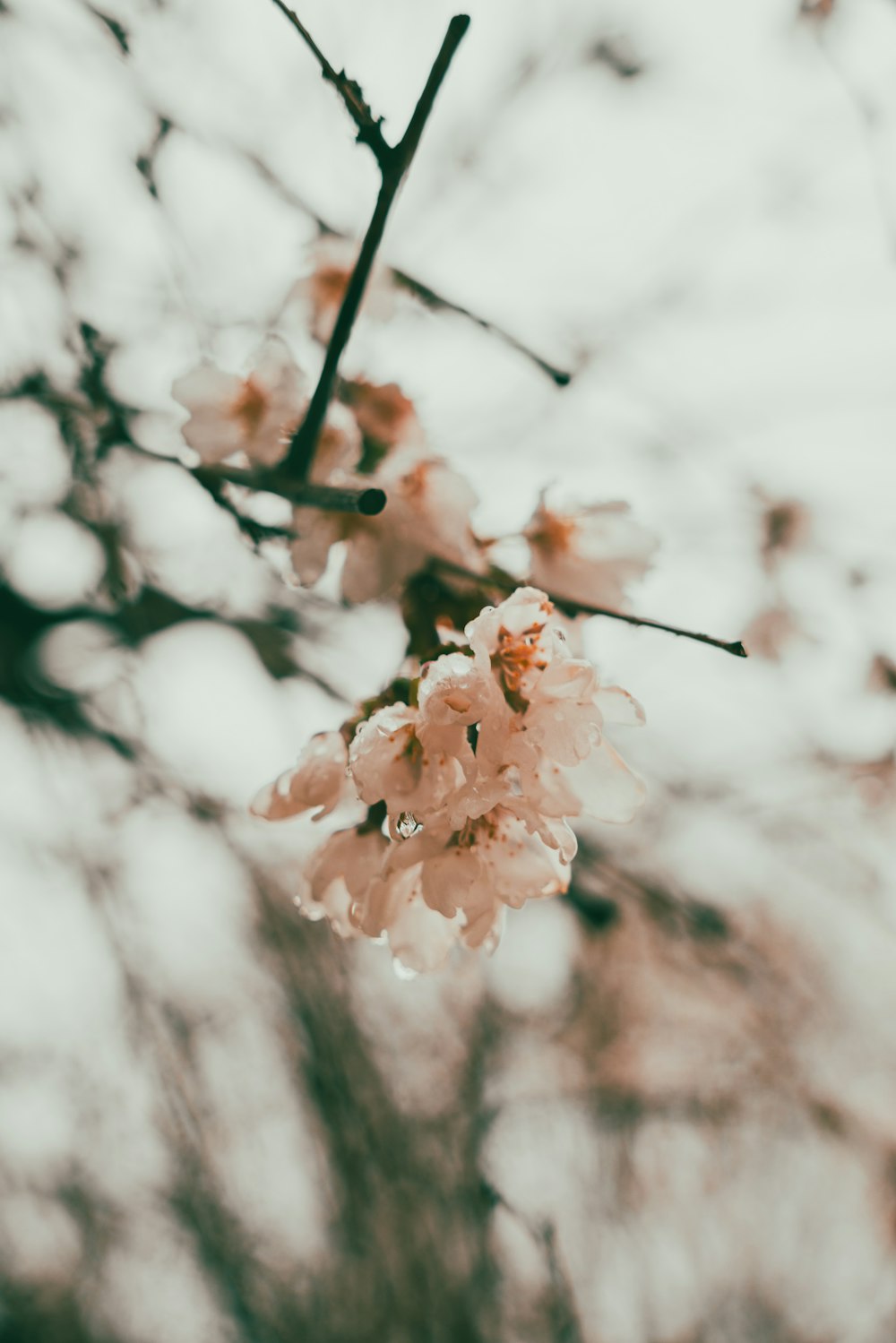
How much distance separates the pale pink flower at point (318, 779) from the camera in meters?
0.64

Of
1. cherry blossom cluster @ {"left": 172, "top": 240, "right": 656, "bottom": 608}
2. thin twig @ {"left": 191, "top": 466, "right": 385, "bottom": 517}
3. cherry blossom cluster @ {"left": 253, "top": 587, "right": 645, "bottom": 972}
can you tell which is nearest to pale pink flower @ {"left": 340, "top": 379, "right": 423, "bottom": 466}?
cherry blossom cluster @ {"left": 172, "top": 240, "right": 656, "bottom": 608}

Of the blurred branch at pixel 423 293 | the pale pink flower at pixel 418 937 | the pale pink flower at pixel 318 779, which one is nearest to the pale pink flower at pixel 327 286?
the blurred branch at pixel 423 293

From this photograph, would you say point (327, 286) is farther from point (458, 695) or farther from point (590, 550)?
point (458, 695)

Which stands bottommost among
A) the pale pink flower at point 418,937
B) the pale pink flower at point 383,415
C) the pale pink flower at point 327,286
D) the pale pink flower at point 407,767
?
the pale pink flower at point 418,937

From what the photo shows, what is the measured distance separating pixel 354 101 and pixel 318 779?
0.48 m

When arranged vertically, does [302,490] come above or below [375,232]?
below

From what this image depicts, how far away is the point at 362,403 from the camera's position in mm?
817

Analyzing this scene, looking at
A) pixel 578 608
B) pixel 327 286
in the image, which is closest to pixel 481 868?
pixel 578 608

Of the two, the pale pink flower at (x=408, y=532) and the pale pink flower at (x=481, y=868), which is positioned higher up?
the pale pink flower at (x=408, y=532)

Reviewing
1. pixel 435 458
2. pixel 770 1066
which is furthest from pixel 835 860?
pixel 435 458

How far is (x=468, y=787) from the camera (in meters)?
0.52

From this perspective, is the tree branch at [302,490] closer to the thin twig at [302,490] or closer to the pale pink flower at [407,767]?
the thin twig at [302,490]

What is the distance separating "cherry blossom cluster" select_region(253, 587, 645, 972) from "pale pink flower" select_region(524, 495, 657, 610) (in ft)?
0.37

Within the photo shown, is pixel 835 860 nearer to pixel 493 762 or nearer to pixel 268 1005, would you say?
pixel 268 1005
